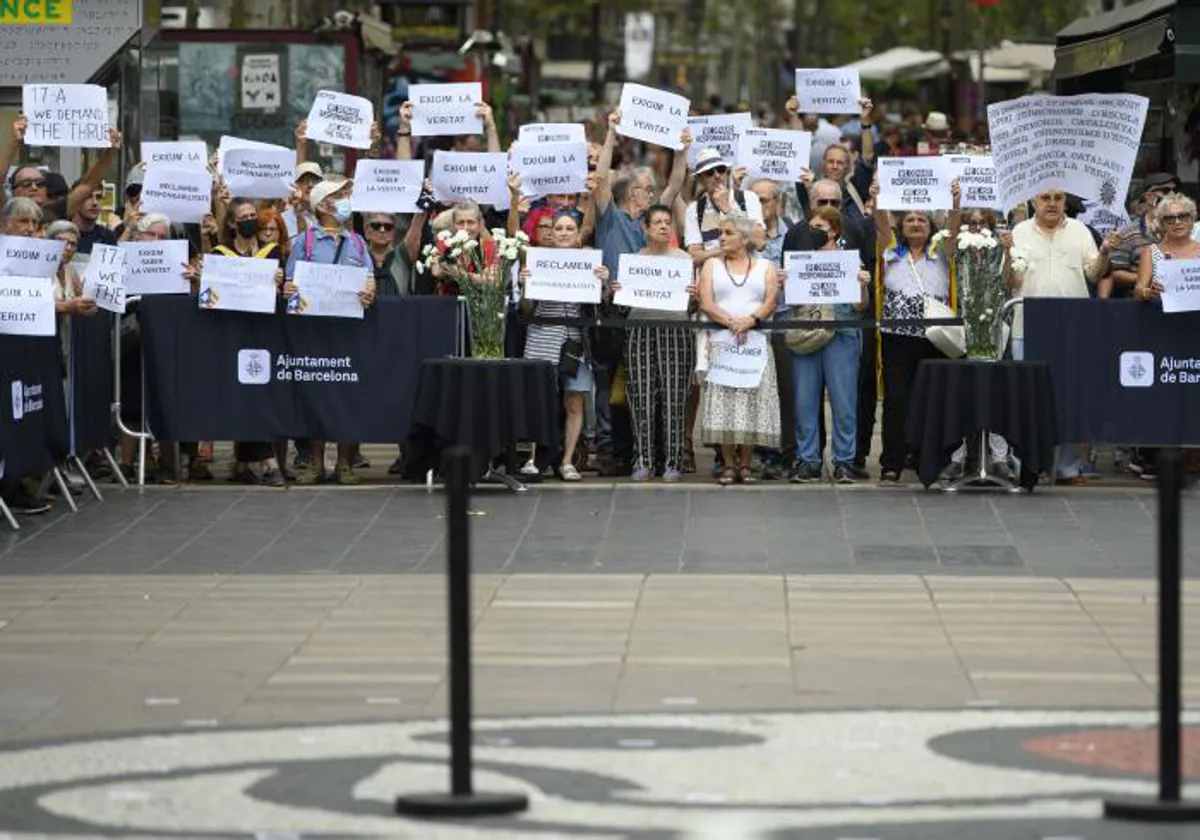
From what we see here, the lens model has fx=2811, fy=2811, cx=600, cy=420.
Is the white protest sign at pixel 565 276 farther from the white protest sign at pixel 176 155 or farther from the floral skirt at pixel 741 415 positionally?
the white protest sign at pixel 176 155

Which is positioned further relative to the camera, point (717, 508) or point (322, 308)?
point (322, 308)

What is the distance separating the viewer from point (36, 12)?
71.1 feet

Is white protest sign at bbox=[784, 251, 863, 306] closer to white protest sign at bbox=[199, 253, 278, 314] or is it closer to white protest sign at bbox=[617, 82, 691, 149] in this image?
white protest sign at bbox=[617, 82, 691, 149]

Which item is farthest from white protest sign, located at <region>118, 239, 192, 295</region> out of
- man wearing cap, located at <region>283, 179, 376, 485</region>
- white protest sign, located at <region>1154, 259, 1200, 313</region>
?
white protest sign, located at <region>1154, 259, 1200, 313</region>

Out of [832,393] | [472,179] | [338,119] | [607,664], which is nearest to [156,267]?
[338,119]

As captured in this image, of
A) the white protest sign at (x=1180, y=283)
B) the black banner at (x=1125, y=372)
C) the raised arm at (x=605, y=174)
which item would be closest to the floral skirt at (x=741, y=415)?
the raised arm at (x=605, y=174)

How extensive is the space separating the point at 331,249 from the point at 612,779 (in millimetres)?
9411

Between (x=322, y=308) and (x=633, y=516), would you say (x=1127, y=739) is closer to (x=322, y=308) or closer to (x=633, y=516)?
(x=633, y=516)

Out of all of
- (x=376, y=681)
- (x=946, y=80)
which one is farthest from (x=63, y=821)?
(x=946, y=80)

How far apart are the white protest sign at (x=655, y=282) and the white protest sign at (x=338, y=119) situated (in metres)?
2.32

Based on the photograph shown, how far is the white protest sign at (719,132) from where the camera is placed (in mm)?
19516

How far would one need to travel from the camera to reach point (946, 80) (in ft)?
168

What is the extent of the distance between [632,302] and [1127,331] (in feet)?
10.3

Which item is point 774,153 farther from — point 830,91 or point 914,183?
point 830,91
